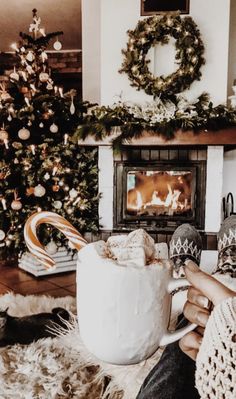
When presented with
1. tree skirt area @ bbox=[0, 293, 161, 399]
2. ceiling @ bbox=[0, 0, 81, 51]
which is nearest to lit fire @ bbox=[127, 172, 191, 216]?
tree skirt area @ bbox=[0, 293, 161, 399]

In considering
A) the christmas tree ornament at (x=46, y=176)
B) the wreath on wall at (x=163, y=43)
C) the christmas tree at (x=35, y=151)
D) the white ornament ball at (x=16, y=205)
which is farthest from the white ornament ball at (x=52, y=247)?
the wreath on wall at (x=163, y=43)

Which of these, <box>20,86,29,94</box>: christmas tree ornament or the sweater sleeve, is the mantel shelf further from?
the sweater sleeve

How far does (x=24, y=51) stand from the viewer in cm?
331

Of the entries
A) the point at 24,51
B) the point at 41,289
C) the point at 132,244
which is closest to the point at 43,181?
the point at 41,289

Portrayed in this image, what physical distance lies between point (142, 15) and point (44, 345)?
2848mm

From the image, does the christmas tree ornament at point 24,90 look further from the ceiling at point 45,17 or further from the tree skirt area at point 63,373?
the tree skirt area at point 63,373

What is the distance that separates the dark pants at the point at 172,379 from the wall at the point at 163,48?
305 cm

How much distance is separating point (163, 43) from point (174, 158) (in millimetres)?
990

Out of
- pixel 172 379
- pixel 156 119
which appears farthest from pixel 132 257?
pixel 156 119

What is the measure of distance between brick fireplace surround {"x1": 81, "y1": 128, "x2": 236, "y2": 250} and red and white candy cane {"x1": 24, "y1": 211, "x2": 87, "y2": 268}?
2.67 metres

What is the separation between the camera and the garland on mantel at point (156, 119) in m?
3.22

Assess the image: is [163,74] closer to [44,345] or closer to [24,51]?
[24,51]

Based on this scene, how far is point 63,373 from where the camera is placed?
5.43 feet

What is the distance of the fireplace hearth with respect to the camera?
11.7ft
